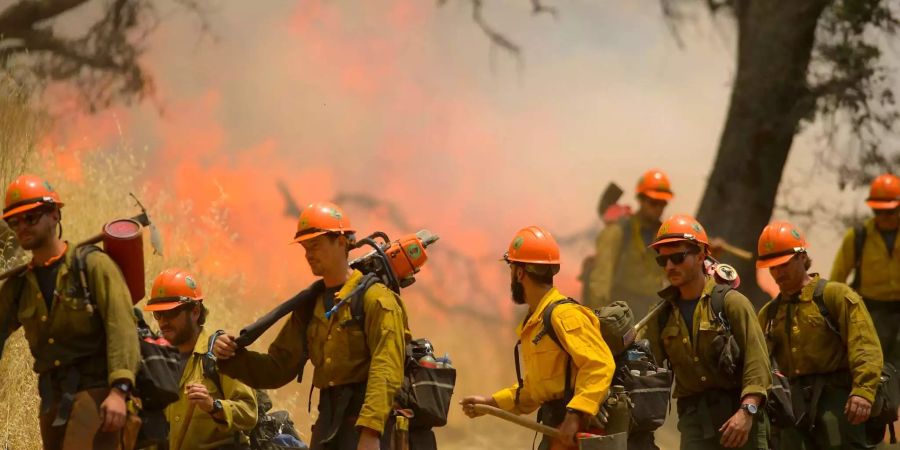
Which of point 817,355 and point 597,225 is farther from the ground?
point 817,355

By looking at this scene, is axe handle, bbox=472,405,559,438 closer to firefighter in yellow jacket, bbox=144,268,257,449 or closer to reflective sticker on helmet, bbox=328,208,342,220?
reflective sticker on helmet, bbox=328,208,342,220

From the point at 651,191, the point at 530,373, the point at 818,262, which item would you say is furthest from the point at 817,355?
the point at 818,262

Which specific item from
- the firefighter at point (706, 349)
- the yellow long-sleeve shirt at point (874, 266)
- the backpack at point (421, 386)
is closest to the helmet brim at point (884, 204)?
the yellow long-sleeve shirt at point (874, 266)

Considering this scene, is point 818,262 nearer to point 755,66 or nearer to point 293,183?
point 755,66

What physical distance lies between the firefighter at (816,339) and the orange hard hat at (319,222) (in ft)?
9.24

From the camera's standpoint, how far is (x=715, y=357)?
22.5ft

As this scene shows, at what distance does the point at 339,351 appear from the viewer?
6125 millimetres

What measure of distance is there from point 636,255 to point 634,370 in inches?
203

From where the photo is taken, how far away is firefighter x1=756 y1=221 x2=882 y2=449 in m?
7.66

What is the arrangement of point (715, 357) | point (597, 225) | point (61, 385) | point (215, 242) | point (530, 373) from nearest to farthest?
point (61, 385) < point (530, 373) < point (715, 357) < point (215, 242) < point (597, 225)

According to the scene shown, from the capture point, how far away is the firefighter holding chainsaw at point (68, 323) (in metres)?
5.84

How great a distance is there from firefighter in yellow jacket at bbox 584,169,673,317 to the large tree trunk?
276cm

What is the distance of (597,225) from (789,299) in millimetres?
5900

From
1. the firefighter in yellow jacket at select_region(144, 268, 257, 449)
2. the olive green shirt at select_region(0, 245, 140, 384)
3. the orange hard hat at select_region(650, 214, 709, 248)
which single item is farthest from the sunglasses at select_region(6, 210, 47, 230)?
the orange hard hat at select_region(650, 214, 709, 248)
